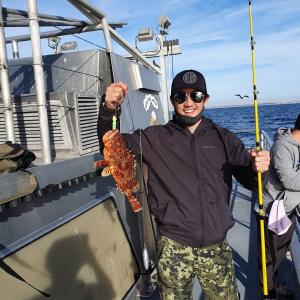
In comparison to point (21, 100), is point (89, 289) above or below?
below

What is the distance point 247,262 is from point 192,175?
8.96ft

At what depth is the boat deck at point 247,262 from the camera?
4324 millimetres

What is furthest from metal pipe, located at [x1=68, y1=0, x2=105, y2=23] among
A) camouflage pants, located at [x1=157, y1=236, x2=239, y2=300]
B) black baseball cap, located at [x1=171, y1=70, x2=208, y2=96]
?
camouflage pants, located at [x1=157, y1=236, x2=239, y2=300]

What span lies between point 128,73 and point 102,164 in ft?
9.99

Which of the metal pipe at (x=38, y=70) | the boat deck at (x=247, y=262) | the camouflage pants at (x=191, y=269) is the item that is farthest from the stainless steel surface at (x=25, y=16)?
the boat deck at (x=247, y=262)

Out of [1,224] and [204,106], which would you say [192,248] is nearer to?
[204,106]

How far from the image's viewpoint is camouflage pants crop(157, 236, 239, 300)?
2871 millimetres

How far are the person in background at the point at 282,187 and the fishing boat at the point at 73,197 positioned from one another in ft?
0.76

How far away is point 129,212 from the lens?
4.40 metres

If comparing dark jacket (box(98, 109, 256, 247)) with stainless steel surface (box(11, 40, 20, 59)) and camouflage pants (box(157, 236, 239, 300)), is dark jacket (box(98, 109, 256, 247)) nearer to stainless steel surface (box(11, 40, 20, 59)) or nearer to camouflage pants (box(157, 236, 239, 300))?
camouflage pants (box(157, 236, 239, 300))

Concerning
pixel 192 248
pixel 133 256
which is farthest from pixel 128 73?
pixel 192 248

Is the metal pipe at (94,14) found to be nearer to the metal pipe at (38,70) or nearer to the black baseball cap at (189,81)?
the metal pipe at (38,70)

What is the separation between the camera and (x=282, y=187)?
386cm

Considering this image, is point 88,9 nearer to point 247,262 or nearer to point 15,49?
point 15,49
